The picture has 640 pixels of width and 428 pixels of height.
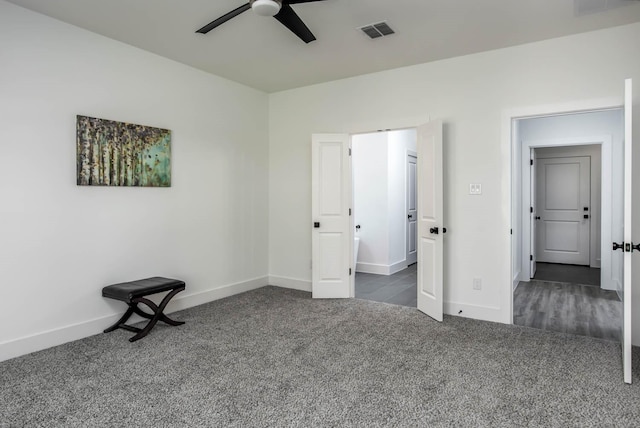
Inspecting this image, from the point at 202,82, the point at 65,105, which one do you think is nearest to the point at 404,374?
the point at 65,105

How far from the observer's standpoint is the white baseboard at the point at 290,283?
17.1 feet

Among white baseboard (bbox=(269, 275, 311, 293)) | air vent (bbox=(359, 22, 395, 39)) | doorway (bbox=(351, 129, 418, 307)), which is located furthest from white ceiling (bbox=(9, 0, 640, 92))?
white baseboard (bbox=(269, 275, 311, 293))

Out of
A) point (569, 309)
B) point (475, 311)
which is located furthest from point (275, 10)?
point (569, 309)

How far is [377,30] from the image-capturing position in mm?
3412

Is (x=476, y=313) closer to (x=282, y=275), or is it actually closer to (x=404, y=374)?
(x=404, y=374)

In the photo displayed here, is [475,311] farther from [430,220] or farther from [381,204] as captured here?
[381,204]

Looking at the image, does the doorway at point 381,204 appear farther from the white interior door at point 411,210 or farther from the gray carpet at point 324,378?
the gray carpet at point 324,378

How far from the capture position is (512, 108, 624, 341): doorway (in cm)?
432

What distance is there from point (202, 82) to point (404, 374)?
3.83 m

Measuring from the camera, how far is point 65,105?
10.9ft

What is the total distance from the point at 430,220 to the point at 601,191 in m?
3.15

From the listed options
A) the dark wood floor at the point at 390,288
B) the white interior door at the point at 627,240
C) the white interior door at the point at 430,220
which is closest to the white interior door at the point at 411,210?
the dark wood floor at the point at 390,288

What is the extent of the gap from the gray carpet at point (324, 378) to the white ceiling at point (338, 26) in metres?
2.74

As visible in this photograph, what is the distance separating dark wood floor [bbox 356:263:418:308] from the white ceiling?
2.82 meters
